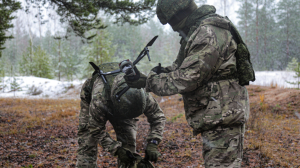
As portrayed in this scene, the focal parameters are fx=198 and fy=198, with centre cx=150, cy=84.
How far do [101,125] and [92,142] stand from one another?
0.57 meters

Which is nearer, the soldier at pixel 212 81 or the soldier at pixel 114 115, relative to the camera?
the soldier at pixel 212 81

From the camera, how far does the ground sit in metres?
4.23

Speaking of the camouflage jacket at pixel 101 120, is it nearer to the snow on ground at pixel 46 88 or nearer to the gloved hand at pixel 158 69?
the gloved hand at pixel 158 69

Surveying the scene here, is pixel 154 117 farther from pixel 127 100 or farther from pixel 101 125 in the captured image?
pixel 101 125

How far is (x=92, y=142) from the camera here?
302cm

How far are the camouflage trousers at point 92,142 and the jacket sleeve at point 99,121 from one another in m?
0.46

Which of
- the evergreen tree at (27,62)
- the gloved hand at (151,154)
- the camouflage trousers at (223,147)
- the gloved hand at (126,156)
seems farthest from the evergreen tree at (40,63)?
the camouflage trousers at (223,147)

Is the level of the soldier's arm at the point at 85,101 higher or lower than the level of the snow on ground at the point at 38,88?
higher

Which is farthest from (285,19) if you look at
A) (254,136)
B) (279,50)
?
(254,136)

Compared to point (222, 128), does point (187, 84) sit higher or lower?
higher

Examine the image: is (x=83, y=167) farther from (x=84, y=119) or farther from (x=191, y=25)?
(x=191, y=25)

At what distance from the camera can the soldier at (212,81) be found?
5.19ft

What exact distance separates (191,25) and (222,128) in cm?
99

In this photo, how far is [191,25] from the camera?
1.89 m
